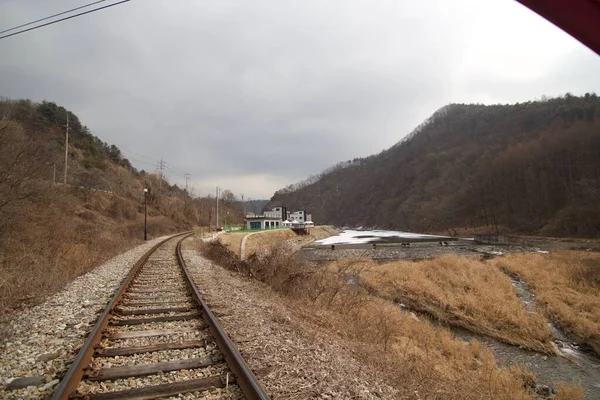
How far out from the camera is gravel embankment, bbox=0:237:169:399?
3974 mm

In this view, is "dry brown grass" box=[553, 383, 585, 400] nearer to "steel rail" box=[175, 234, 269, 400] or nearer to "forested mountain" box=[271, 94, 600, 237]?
"steel rail" box=[175, 234, 269, 400]

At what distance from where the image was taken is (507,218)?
81.9 metres

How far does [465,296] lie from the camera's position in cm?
1747

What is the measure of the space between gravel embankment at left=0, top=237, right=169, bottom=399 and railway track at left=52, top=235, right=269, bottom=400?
32 cm

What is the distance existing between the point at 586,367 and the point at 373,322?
6.87m

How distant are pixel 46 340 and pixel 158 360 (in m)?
2.28

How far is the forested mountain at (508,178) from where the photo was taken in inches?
2879

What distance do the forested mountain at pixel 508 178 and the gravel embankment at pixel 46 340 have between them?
70.0 meters

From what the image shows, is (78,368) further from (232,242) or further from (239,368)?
(232,242)

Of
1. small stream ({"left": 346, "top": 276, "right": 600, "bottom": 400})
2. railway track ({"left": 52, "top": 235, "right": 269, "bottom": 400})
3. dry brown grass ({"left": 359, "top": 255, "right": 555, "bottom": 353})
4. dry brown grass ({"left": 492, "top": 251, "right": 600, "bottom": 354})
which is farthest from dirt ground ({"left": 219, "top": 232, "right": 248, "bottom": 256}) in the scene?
railway track ({"left": 52, "top": 235, "right": 269, "bottom": 400})

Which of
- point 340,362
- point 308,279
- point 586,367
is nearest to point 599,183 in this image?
point 586,367

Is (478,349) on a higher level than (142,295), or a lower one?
lower

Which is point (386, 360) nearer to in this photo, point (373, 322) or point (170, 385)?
point (170, 385)

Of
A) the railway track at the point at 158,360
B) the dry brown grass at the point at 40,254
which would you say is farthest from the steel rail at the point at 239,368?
the dry brown grass at the point at 40,254
